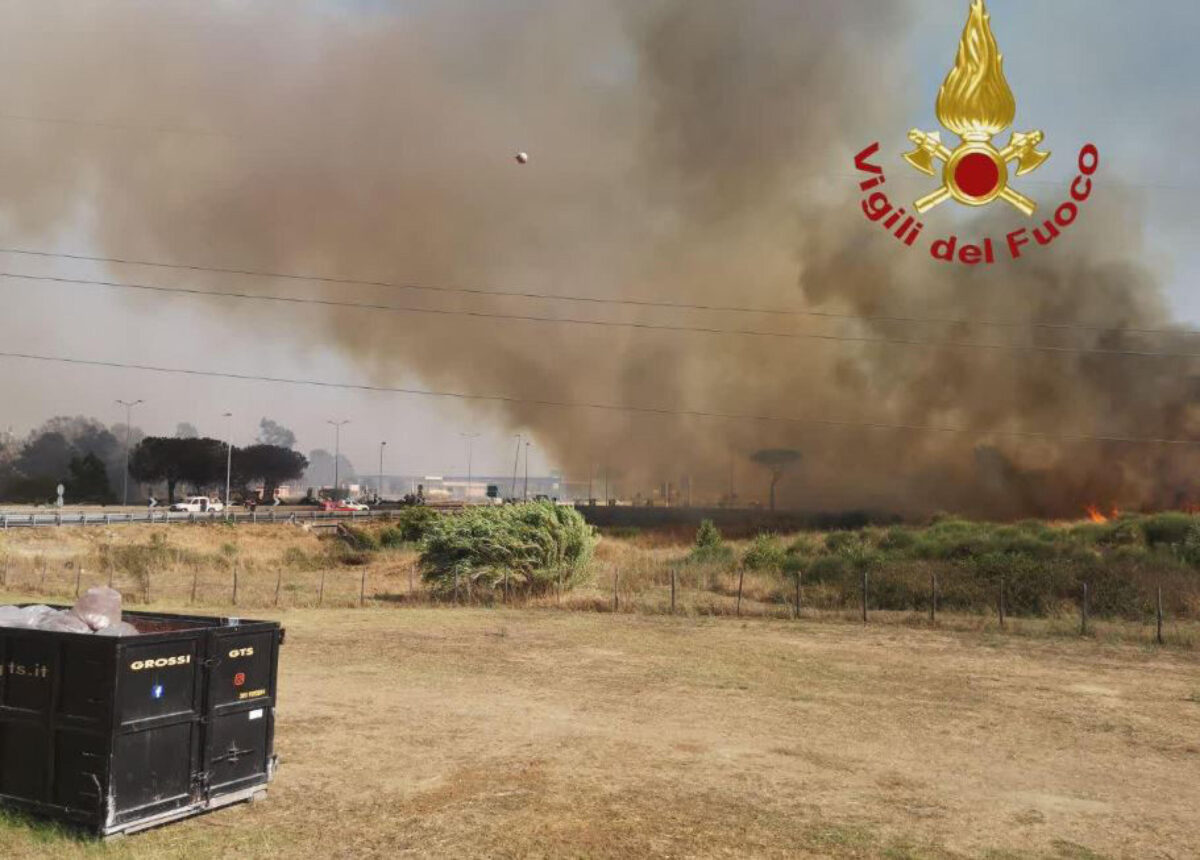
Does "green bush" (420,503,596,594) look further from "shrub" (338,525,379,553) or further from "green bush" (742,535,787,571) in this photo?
"shrub" (338,525,379,553)

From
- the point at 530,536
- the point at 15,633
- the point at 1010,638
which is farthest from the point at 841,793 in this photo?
the point at 530,536

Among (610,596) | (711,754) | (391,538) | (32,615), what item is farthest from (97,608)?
(391,538)

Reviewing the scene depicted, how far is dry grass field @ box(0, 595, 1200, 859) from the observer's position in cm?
850

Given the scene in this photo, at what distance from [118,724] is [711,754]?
6.88 meters

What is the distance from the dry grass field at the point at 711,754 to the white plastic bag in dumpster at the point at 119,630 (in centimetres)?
155

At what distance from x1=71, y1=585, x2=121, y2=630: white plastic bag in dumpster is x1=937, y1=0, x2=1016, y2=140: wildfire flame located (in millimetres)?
26681

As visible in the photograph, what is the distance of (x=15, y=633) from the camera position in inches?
311

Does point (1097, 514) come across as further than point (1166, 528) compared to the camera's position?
Yes

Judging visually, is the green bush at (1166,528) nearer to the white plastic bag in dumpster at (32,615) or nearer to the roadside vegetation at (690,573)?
the roadside vegetation at (690,573)

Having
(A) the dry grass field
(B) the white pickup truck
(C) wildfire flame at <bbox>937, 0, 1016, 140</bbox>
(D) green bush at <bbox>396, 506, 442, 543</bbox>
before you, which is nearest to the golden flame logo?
(C) wildfire flame at <bbox>937, 0, 1016, 140</bbox>

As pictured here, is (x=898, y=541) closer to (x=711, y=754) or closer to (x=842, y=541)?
(x=842, y=541)

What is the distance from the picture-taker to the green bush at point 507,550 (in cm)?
3077

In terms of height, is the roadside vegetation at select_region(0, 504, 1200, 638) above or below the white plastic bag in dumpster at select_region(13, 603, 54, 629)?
below

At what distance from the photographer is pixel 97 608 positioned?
832 centimetres
